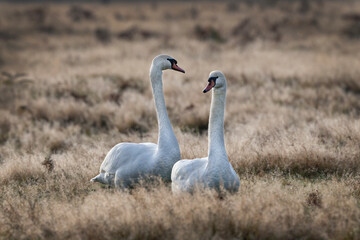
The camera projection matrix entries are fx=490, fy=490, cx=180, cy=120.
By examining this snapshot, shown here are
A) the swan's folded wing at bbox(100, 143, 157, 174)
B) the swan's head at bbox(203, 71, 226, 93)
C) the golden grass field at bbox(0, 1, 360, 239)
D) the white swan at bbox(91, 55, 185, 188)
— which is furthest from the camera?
the swan's folded wing at bbox(100, 143, 157, 174)

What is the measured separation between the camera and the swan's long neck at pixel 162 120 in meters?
5.70

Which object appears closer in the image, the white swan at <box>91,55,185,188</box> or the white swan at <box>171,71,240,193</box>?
the white swan at <box>171,71,240,193</box>

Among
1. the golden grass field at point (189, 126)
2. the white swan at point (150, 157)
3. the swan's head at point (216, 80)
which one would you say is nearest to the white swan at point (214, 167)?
the swan's head at point (216, 80)

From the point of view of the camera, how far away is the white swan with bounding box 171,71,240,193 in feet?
16.4

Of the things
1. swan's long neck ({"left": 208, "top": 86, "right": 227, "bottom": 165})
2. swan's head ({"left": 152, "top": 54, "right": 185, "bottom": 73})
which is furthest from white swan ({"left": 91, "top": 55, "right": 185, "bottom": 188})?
swan's long neck ({"left": 208, "top": 86, "right": 227, "bottom": 165})

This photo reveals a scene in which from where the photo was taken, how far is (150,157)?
5754mm

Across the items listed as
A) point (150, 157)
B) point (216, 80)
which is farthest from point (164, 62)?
point (150, 157)

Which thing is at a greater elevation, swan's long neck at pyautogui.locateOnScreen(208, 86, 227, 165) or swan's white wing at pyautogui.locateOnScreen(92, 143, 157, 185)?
swan's long neck at pyautogui.locateOnScreen(208, 86, 227, 165)

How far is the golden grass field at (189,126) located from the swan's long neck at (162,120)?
0.51m

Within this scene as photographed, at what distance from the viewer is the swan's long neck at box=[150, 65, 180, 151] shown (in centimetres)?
570

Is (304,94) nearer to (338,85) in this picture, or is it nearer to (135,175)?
(338,85)

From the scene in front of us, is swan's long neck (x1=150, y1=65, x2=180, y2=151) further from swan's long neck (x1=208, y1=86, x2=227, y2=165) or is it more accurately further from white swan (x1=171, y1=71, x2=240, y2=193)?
swan's long neck (x1=208, y1=86, x2=227, y2=165)

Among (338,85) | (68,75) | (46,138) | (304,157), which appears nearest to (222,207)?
(304,157)

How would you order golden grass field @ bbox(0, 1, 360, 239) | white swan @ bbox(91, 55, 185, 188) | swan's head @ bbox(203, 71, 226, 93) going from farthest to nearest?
white swan @ bbox(91, 55, 185, 188), swan's head @ bbox(203, 71, 226, 93), golden grass field @ bbox(0, 1, 360, 239)
